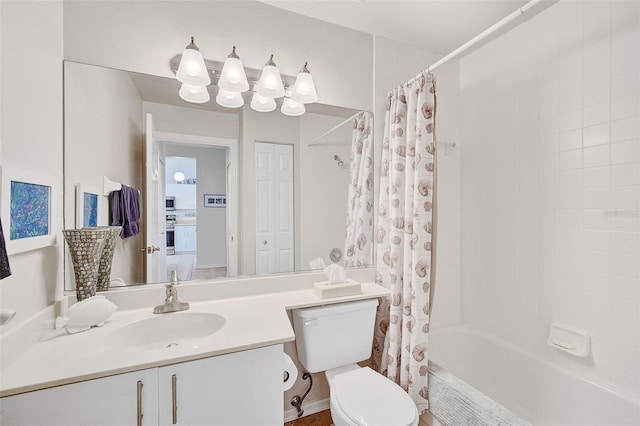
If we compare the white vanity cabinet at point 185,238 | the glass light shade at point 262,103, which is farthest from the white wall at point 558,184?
the white vanity cabinet at point 185,238

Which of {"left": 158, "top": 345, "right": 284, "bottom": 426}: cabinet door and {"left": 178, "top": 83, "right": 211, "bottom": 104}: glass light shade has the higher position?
{"left": 178, "top": 83, "right": 211, "bottom": 104}: glass light shade

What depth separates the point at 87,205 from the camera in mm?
1329

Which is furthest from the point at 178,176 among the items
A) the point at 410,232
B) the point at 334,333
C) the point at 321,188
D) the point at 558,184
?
the point at 558,184

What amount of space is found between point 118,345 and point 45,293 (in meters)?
0.35

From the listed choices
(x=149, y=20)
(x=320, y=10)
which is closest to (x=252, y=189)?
(x=149, y=20)

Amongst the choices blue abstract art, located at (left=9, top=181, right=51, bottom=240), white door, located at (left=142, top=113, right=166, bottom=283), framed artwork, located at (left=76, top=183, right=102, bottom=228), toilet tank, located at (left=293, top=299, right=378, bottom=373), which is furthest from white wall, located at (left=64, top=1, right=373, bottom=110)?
toilet tank, located at (left=293, top=299, right=378, bottom=373)

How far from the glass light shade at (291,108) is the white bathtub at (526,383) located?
6.24ft

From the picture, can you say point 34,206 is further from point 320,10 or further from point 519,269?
point 519,269

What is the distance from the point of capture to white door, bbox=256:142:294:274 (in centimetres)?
170

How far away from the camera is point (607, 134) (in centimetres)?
153

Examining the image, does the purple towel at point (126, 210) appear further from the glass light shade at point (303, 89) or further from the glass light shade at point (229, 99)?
the glass light shade at point (303, 89)

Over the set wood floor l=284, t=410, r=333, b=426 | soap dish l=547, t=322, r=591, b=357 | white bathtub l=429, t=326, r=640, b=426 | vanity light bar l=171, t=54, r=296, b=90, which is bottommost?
wood floor l=284, t=410, r=333, b=426

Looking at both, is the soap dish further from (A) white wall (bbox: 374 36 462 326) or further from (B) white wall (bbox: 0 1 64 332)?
(B) white wall (bbox: 0 1 64 332)

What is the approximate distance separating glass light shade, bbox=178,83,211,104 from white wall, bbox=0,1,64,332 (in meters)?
0.50
